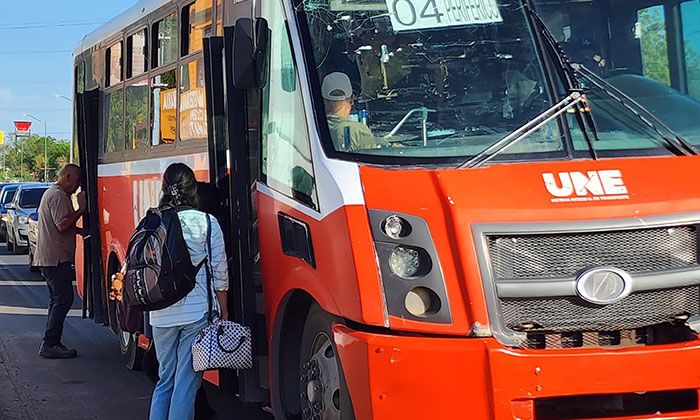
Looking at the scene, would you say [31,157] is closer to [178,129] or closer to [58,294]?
[58,294]

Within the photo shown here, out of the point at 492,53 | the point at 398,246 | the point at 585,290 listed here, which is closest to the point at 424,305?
the point at 398,246

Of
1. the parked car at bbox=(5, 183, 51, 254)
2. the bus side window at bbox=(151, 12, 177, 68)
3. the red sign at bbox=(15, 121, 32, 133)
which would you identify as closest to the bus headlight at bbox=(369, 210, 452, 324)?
the bus side window at bbox=(151, 12, 177, 68)

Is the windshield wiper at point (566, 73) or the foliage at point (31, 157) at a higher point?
the foliage at point (31, 157)

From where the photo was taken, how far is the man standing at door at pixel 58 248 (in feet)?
33.9

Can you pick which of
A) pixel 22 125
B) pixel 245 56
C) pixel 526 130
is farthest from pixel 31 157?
pixel 526 130

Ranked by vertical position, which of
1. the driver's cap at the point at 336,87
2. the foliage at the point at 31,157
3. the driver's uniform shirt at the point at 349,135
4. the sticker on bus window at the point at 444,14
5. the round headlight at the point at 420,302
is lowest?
the round headlight at the point at 420,302

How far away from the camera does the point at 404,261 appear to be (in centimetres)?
472

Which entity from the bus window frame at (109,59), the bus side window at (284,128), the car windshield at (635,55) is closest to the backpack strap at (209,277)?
the bus side window at (284,128)

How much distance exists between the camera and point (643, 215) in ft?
15.5

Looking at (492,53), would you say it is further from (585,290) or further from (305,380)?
(305,380)

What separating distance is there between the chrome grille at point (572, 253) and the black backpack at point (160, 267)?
208cm

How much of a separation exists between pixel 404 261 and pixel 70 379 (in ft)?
18.5

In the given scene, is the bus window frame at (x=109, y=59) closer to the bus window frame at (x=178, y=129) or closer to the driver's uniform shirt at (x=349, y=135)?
the bus window frame at (x=178, y=129)

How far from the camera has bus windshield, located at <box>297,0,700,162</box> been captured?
5.10m
